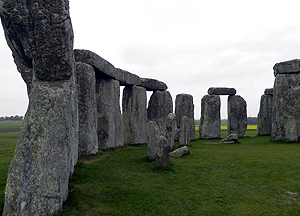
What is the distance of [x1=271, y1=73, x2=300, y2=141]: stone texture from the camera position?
12.7 meters

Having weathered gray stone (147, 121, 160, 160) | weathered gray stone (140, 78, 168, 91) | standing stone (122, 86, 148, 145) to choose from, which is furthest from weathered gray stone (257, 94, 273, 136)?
weathered gray stone (147, 121, 160, 160)

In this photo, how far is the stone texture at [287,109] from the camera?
1273cm

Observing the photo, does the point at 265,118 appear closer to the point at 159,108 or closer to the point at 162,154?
the point at 159,108

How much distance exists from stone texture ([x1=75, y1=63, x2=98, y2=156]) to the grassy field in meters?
0.76

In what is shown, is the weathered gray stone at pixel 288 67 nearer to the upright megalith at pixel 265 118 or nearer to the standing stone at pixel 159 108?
the upright megalith at pixel 265 118

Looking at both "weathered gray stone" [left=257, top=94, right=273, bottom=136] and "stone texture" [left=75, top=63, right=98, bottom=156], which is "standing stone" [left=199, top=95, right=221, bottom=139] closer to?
"weathered gray stone" [left=257, top=94, right=273, bottom=136]

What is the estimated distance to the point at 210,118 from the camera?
55.9 ft

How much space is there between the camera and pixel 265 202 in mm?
4453

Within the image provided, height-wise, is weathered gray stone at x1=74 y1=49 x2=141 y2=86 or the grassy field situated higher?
weathered gray stone at x1=74 y1=49 x2=141 y2=86

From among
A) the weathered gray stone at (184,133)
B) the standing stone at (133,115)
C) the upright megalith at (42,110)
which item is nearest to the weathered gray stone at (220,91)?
the standing stone at (133,115)

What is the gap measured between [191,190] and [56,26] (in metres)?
3.83

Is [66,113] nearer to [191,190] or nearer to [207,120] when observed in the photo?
[191,190]

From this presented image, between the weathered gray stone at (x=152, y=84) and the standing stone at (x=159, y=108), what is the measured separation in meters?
0.32

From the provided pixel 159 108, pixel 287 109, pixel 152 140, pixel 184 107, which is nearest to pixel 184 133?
pixel 159 108
